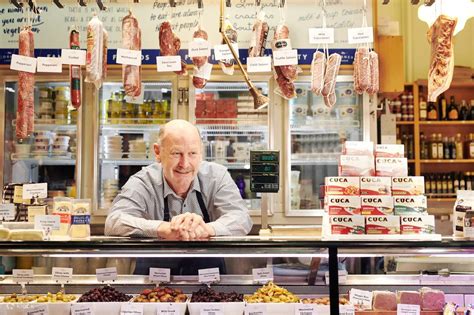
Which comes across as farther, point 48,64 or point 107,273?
point 48,64

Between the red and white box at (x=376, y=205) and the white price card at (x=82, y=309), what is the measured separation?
52.5 inches

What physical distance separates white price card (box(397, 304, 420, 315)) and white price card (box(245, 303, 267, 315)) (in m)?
0.63

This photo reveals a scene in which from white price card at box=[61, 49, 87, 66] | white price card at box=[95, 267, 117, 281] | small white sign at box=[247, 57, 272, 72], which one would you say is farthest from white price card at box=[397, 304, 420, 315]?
white price card at box=[61, 49, 87, 66]

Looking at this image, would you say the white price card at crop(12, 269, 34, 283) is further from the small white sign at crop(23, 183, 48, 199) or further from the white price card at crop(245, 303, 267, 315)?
the white price card at crop(245, 303, 267, 315)

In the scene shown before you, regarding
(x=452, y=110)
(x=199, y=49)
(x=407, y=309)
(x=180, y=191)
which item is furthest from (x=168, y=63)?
(x=452, y=110)

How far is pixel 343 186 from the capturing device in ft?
8.90

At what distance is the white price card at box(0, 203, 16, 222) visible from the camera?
2.75 meters

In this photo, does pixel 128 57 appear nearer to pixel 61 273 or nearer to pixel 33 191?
pixel 33 191

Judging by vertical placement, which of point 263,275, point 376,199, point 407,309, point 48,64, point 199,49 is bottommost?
point 407,309

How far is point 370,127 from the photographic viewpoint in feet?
17.9

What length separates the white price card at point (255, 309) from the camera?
2.47 m

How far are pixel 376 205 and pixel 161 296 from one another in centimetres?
110

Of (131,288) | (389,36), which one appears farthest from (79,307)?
(389,36)

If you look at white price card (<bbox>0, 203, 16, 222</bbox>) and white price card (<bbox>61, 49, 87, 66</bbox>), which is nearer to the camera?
white price card (<bbox>0, 203, 16, 222</bbox>)
